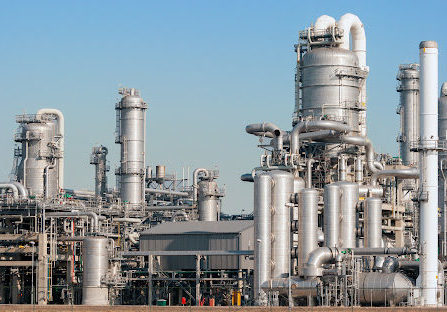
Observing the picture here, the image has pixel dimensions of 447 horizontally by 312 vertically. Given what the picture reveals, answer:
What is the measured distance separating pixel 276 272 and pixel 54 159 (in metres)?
27.1

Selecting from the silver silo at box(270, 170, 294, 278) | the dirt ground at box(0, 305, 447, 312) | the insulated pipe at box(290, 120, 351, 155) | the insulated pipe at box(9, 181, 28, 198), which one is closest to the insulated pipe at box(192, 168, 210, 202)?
the insulated pipe at box(9, 181, 28, 198)

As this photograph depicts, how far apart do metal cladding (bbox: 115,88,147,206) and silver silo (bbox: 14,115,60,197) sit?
11.3 metres

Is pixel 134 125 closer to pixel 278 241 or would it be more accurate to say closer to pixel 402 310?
pixel 278 241

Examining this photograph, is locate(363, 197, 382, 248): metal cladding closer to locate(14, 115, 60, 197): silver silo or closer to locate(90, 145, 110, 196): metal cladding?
locate(14, 115, 60, 197): silver silo

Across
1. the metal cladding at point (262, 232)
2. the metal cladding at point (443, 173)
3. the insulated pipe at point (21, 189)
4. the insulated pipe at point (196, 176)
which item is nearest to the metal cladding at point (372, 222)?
the metal cladding at point (262, 232)

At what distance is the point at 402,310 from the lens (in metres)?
63.3

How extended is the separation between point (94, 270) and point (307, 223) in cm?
1726

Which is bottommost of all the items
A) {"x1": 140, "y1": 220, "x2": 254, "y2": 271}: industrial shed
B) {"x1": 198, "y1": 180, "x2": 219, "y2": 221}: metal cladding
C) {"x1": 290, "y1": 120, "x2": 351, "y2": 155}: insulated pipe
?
{"x1": 140, "y1": 220, "x2": 254, "y2": 271}: industrial shed

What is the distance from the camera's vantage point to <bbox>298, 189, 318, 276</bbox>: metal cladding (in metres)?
76.2

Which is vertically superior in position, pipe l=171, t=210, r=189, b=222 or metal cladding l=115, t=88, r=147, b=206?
metal cladding l=115, t=88, r=147, b=206

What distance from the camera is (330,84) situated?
8975 cm

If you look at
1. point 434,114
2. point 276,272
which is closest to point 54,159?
point 276,272

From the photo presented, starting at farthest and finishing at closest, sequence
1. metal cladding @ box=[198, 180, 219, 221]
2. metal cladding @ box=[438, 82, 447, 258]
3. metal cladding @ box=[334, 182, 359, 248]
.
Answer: metal cladding @ box=[198, 180, 219, 221] → metal cladding @ box=[438, 82, 447, 258] → metal cladding @ box=[334, 182, 359, 248]

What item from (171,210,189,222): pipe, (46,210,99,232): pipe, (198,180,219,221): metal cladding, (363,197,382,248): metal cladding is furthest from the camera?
(171,210,189,222): pipe
